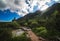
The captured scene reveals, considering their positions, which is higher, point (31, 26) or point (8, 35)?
point (31, 26)

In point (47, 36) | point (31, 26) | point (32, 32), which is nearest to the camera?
point (47, 36)

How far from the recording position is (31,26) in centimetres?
2139

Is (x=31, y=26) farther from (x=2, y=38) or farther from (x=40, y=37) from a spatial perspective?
(x=2, y=38)

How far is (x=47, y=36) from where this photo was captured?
696 inches

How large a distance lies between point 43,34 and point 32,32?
1.77m

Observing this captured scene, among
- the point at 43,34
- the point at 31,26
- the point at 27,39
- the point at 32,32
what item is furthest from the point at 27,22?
the point at 27,39

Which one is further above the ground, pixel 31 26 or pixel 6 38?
pixel 31 26

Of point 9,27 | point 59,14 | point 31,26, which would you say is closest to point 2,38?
point 9,27

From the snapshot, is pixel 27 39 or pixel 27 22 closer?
pixel 27 39

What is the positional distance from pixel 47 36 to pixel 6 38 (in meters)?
4.92

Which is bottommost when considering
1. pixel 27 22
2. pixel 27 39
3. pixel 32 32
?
pixel 27 39

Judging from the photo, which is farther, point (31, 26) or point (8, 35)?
point (31, 26)

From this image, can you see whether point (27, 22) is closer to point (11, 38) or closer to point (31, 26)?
point (31, 26)

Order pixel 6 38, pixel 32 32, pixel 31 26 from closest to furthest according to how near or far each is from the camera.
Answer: pixel 6 38 < pixel 32 32 < pixel 31 26
